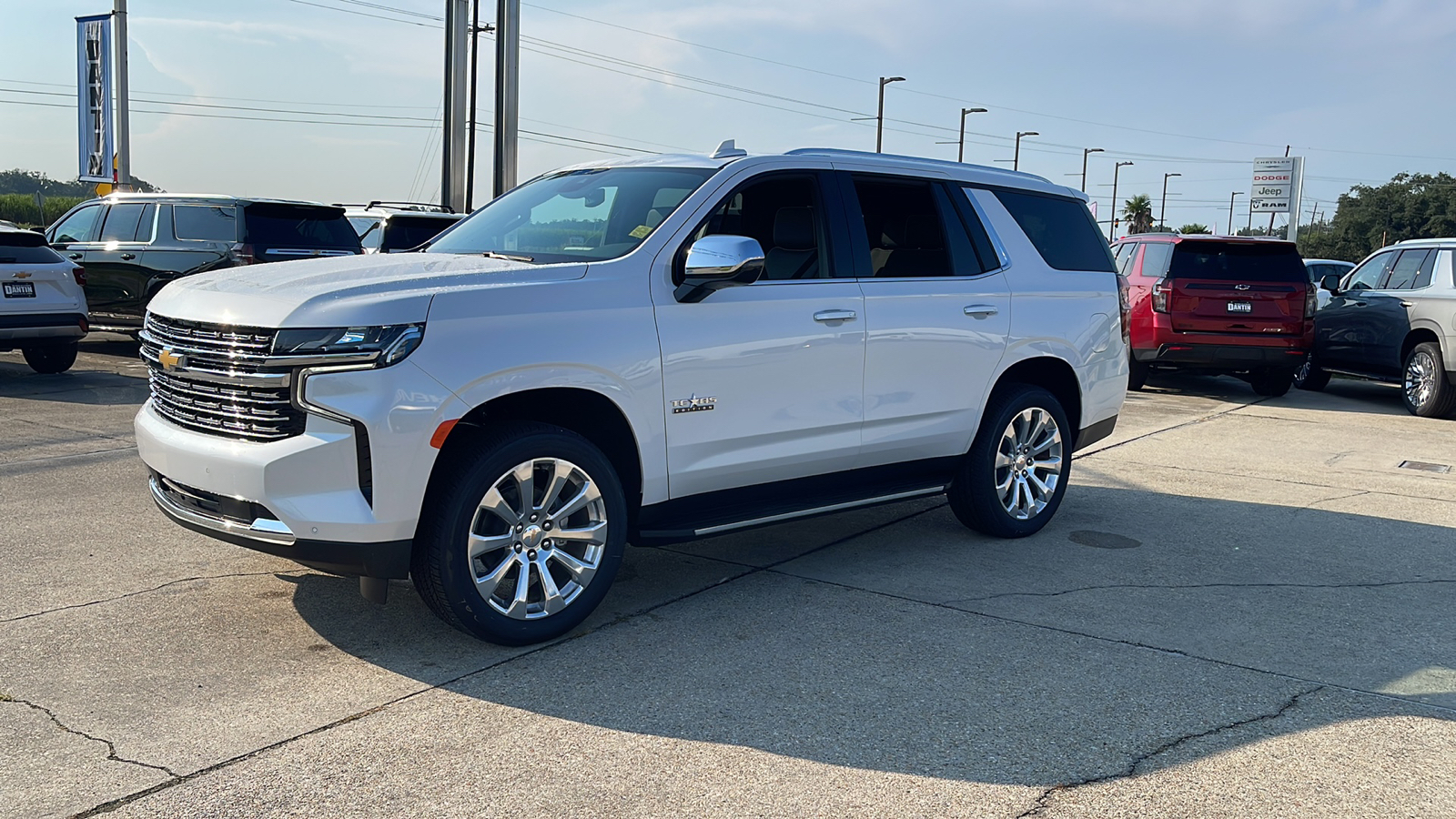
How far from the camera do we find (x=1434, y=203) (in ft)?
314

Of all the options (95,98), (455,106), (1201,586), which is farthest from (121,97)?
(1201,586)

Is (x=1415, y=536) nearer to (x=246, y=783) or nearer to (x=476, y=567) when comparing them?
(x=476, y=567)

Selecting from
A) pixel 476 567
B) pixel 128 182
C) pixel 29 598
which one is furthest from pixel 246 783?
pixel 128 182

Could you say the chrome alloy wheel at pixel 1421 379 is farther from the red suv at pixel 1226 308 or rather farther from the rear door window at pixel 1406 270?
the red suv at pixel 1226 308

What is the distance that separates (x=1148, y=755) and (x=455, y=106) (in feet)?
94.1

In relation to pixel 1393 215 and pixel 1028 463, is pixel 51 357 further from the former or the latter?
pixel 1393 215

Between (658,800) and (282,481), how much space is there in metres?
1.71

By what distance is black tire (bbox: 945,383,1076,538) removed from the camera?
6418 mm

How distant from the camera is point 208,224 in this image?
46.3 ft

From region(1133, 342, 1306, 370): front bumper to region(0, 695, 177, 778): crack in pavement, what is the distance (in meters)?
12.4

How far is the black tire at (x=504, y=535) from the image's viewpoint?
4293 mm

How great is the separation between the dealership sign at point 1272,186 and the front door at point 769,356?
6739 cm

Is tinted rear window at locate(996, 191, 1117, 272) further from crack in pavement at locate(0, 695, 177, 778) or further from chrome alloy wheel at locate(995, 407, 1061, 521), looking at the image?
crack in pavement at locate(0, 695, 177, 778)

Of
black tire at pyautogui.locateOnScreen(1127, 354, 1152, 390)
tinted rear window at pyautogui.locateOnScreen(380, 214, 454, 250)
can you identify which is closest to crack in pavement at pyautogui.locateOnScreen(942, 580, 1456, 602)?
black tire at pyautogui.locateOnScreen(1127, 354, 1152, 390)
